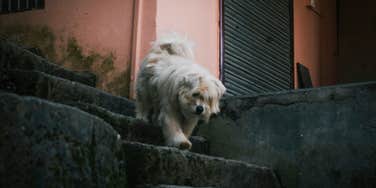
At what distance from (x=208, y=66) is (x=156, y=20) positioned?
36.8 inches

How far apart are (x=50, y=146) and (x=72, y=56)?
12.7 ft

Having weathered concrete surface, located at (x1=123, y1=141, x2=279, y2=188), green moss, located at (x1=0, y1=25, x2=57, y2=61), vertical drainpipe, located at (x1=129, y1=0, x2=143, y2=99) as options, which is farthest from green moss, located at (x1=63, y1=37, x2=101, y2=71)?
weathered concrete surface, located at (x1=123, y1=141, x2=279, y2=188)

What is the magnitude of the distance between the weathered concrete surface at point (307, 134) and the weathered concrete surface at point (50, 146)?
8.31ft

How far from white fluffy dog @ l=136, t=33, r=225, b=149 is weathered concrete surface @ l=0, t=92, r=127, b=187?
158 centimetres

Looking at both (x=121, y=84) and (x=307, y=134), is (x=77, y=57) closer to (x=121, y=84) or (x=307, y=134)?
(x=121, y=84)

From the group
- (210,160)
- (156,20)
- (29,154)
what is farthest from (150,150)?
(156,20)

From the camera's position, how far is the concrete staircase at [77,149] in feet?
7.76

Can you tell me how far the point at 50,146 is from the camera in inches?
97.7

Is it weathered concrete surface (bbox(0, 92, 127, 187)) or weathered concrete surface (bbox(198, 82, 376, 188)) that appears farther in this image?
weathered concrete surface (bbox(198, 82, 376, 188))

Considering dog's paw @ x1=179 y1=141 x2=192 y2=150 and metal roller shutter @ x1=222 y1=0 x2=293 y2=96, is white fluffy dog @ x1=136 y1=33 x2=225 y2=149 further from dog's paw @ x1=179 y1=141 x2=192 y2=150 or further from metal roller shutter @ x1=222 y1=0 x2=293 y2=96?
metal roller shutter @ x1=222 y1=0 x2=293 y2=96

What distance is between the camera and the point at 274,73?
7.83 metres

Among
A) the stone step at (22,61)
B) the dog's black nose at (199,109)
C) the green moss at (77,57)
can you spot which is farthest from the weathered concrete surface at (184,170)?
Answer: the green moss at (77,57)

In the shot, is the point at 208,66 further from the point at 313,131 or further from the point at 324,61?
the point at 324,61

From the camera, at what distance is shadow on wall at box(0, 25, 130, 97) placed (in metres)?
5.90
